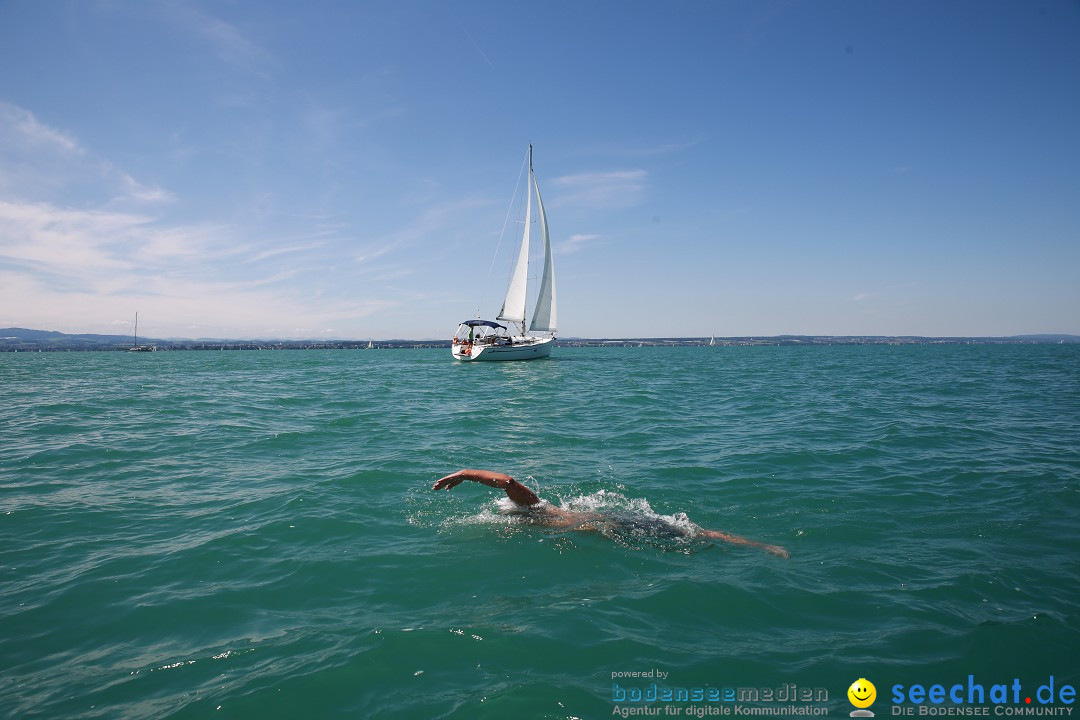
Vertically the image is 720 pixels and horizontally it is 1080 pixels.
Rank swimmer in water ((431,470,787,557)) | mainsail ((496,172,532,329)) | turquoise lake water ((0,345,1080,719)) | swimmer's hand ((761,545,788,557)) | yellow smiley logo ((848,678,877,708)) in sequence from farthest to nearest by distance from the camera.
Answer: mainsail ((496,172,532,329)) < swimmer in water ((431,470,787,557)) < swimmer's hand ((761,545,788,557)) < turquoise lake water ((0,345,1080,719)) < yellow smiley logo ((848,678,877,708))

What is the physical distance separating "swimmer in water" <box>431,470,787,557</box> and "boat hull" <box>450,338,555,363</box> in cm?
4535

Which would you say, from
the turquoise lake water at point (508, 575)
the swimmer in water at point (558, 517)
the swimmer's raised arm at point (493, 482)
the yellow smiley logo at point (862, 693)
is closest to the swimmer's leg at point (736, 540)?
the swimmer in water at point (558, 517)

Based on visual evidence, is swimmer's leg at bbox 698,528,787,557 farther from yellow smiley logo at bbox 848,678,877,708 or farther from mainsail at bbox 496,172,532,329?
mainsail at bbox 496,172,532,329

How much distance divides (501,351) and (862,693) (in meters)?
49.5

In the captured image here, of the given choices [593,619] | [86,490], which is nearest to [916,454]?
[593,619]

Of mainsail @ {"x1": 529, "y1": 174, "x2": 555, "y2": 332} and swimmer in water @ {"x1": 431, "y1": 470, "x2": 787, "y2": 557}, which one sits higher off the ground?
mainsail @ {"x1": 529, "y1": 174, "x2": 555, "y2": 332}

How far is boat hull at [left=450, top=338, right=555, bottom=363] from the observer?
5284cm

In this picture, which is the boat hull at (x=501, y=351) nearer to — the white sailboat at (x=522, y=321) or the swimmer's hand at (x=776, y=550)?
the white sailboat at (x=522, y=321)

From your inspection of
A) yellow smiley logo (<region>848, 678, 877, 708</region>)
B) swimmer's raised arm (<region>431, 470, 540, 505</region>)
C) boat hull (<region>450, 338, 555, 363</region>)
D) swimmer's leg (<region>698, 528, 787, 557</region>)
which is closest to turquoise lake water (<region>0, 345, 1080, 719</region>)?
yellow smiley logo (<region>848, 678, 877, 708</region>)

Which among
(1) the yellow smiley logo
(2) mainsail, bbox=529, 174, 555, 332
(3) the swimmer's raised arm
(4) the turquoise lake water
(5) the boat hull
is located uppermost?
(2) mainsail, bbox=529, 174, 555, 332

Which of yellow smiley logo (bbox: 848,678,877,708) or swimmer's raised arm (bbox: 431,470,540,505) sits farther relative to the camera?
swimmer's raised arm (bbox: 431,470,540,505)

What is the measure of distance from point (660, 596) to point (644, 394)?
60.4 feet

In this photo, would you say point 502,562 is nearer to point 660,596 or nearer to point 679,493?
point 660,596

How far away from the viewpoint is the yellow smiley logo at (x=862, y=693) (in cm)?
381
